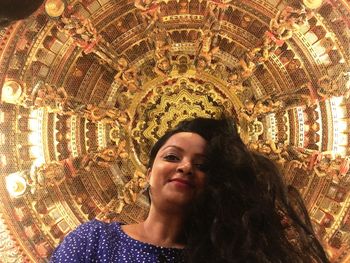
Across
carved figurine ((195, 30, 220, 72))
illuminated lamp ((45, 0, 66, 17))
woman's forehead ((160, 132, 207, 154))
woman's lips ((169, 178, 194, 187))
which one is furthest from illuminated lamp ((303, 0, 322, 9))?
woman's lips ((169, 178, 194, 187))

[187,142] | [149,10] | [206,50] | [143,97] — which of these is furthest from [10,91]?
[187,142]

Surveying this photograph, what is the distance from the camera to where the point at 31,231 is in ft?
34.8

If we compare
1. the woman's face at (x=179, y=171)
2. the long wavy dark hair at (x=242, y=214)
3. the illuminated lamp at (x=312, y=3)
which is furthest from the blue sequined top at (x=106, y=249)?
the illuminated lamp at (x=312, y=3)

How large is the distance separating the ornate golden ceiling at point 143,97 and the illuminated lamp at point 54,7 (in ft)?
0.09

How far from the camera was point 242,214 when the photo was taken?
4414mm

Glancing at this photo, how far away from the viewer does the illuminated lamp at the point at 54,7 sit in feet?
32.9

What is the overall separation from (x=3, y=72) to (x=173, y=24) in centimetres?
368

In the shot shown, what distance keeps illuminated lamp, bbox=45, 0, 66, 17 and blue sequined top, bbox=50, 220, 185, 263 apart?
22.0 feet

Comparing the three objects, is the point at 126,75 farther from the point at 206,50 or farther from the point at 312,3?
the point at 312,3

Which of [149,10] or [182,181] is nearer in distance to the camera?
[182,181]

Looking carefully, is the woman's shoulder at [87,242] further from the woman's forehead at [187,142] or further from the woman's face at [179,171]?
the woman's forehead at [187,142]

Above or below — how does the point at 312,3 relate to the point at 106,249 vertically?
above

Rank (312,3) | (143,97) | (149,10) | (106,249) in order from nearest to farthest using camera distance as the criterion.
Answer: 1. (106,249)
2. (312,3)
3. (149,10)
4. (143,97)

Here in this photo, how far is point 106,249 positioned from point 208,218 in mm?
934
